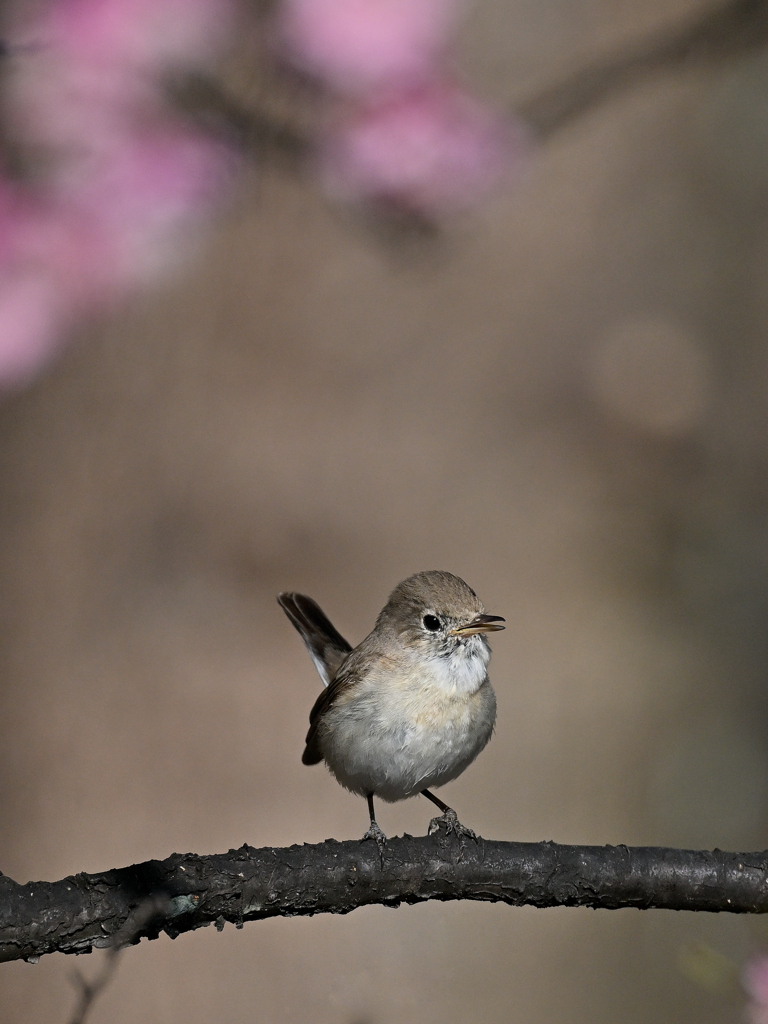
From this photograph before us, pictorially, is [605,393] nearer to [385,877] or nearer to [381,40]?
[381,40]

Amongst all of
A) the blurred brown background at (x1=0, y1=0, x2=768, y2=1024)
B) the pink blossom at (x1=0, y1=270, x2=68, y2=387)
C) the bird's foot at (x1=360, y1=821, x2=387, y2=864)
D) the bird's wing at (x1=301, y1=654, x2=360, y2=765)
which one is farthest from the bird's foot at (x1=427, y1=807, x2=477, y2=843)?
the pink blossom at (x1=0, y1=270, x2=68, y2=387)

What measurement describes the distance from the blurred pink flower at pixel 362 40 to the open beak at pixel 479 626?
6.62 feet

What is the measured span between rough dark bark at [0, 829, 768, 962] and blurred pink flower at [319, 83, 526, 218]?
101 inches

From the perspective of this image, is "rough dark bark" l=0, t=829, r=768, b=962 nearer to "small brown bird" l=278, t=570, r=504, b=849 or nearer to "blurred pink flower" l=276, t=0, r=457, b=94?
"small brown bird" l=278, t=570, r=504, b=849

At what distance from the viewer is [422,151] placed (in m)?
3.87

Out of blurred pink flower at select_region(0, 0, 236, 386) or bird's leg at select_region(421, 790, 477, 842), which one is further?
blurred pink flower at select_region(0, 0, 236, 386)

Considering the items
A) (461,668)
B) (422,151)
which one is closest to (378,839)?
(461,668)

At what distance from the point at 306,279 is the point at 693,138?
1.95 m

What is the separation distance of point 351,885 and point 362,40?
273 cm

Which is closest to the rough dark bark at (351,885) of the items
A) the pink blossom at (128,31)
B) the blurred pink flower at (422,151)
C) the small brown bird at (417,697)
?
the small brown bird at (417,697)

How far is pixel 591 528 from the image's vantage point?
5.04 metres

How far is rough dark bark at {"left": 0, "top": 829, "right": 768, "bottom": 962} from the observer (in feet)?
5.83

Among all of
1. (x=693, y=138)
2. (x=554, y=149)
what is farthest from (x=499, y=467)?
(x=693, y=138)

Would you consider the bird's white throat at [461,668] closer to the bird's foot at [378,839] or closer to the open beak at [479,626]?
the open beak at [479,626]
